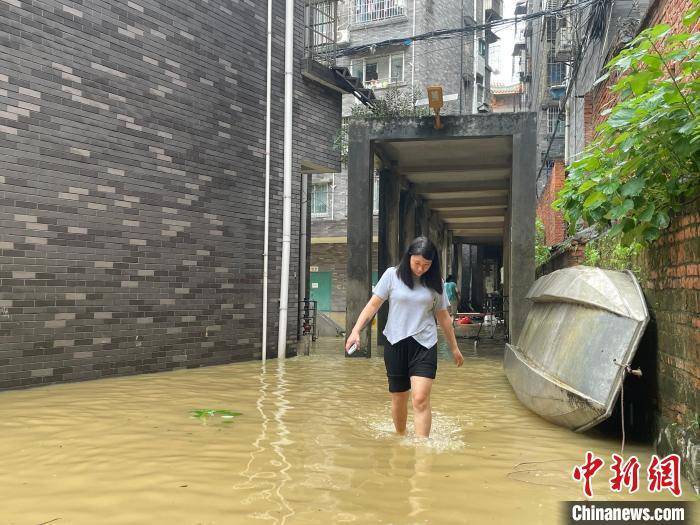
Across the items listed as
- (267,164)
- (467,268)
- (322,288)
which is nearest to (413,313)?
(267,164)

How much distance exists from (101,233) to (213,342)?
241 centimetres

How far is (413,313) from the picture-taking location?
15.7ft

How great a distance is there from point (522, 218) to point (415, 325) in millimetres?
6325

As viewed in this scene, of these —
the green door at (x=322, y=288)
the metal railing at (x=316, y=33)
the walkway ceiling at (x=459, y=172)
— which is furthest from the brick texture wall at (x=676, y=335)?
the green door at (x=322, y=288)

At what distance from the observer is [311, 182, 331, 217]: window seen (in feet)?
79.8

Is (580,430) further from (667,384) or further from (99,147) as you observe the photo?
(99,147)

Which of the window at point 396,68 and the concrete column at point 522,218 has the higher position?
the window at point 396,68

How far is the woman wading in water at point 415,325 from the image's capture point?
4.70 m

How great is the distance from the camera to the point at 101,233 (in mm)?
7426

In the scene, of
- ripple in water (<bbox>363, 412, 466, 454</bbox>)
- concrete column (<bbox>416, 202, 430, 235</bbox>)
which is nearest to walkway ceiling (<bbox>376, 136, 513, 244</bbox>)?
concrete column (<bbox>416, 202, 430, 235</bbox>)

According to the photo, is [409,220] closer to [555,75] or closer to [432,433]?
[555,75]

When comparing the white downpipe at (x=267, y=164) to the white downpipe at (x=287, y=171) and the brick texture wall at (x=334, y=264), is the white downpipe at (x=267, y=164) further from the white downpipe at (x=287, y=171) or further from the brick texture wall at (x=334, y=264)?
the brick texture wall at (x=334, y=264)

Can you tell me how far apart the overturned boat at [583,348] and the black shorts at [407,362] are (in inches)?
43.7

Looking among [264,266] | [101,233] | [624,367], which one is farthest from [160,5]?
[624,367]
